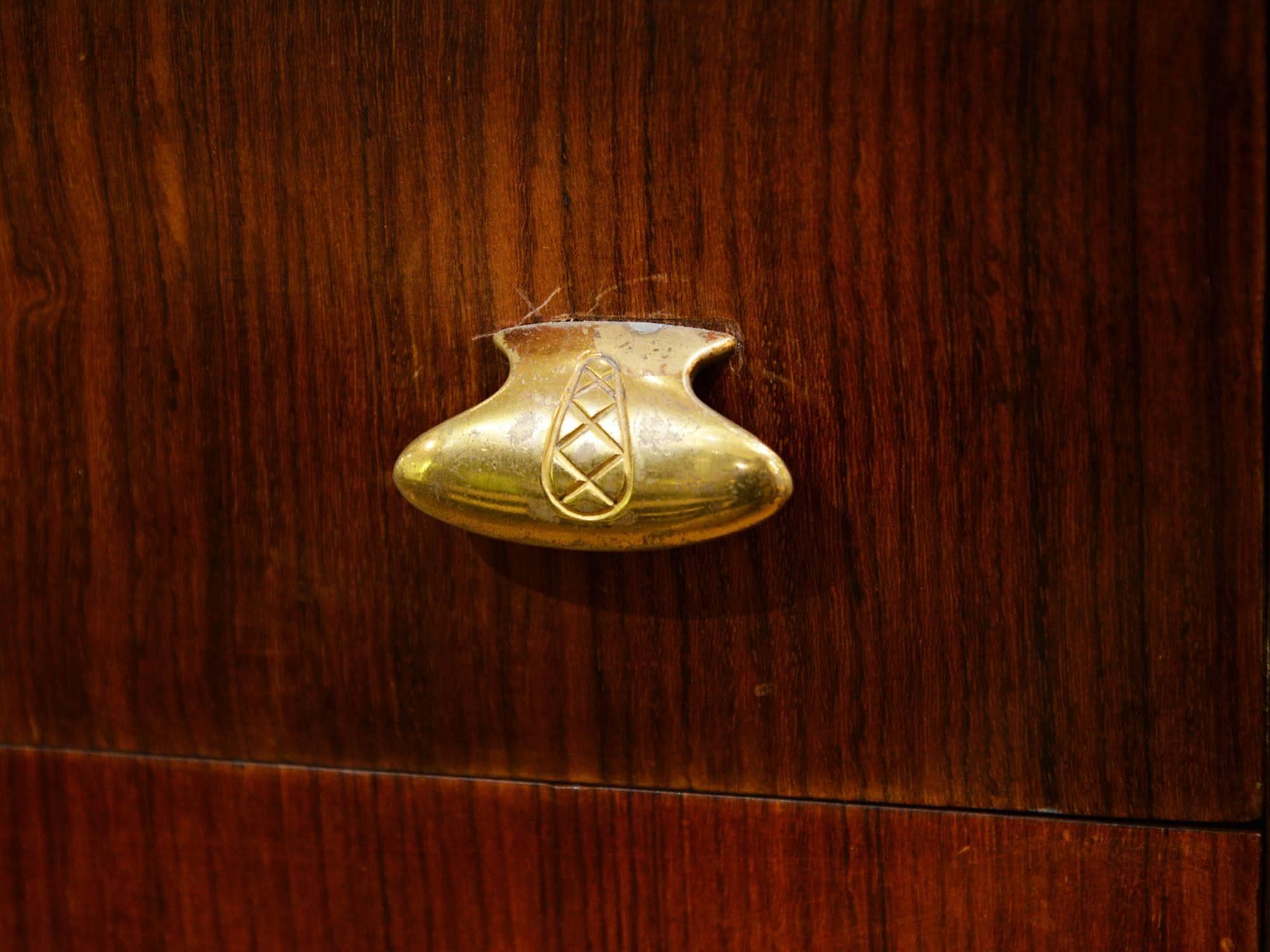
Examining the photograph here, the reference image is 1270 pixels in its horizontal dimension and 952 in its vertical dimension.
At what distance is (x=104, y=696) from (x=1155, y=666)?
1.15ft

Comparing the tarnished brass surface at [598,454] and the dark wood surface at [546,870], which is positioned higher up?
the tarnished brass surface at [598,454]

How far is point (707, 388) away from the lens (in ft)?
0.97

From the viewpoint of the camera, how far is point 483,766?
12.9 inches

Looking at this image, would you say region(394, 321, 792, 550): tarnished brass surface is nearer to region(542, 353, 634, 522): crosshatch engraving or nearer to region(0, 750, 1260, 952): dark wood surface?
region(542, 353, 634, 522): crosshatch engraving

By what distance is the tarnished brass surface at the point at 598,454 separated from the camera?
267 mm

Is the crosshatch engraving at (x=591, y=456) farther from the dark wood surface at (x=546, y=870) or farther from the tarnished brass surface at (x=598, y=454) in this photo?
the dark wood surface at (x=546, y=870)

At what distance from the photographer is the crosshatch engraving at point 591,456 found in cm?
27

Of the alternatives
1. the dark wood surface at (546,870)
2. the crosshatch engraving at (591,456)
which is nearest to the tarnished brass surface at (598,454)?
the crosshatch engraving at (591,456)

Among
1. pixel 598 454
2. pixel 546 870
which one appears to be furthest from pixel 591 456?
pixel 546 870

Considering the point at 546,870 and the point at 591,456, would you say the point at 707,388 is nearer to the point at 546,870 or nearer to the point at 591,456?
the point at 591,456

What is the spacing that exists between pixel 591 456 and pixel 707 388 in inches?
1.8

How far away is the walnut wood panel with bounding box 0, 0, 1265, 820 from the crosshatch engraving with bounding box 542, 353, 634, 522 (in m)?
0.04

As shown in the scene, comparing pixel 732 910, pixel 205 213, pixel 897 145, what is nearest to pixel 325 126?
pixel 205 213

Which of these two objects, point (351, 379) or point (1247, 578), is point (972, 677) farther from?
point (351, 379)
